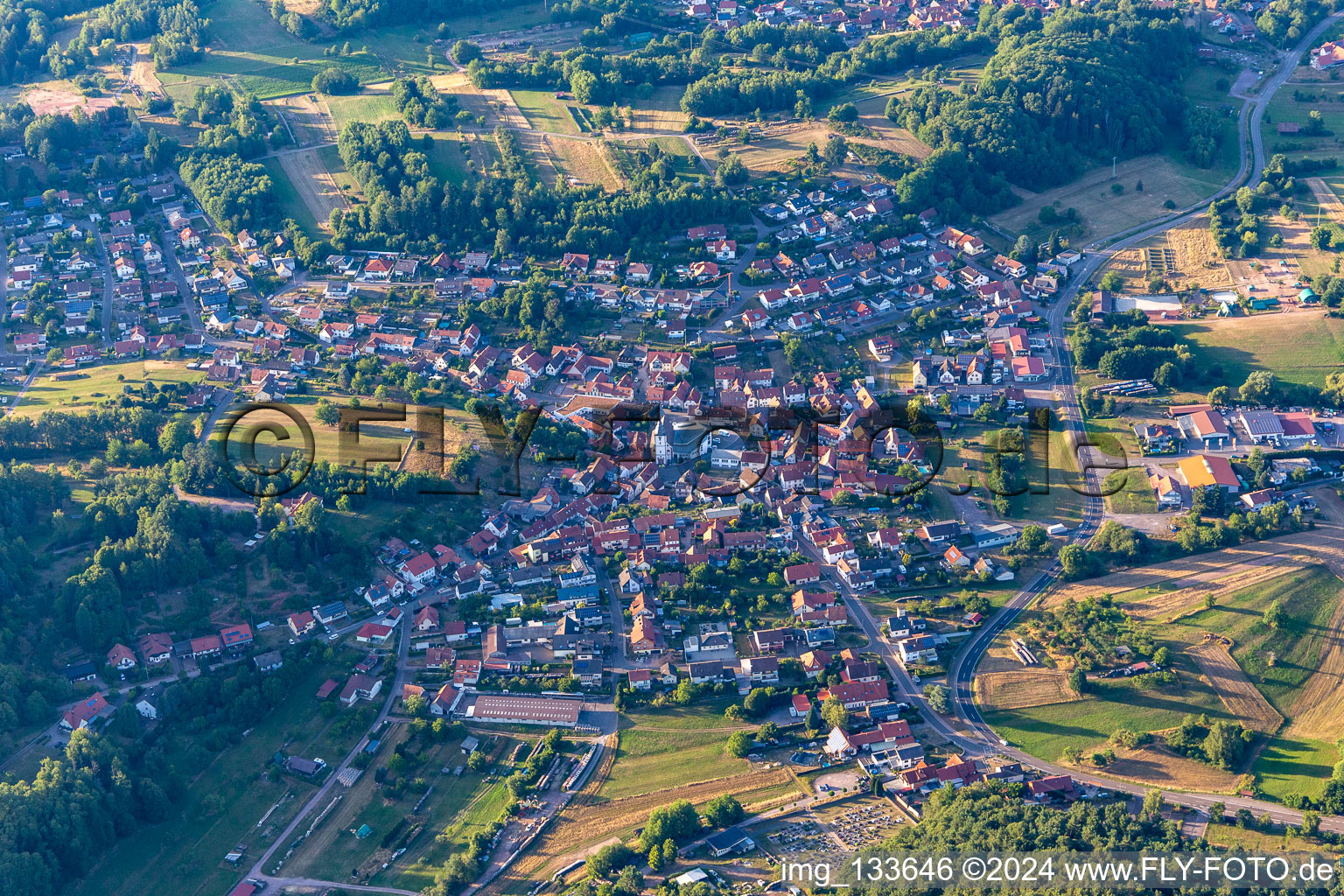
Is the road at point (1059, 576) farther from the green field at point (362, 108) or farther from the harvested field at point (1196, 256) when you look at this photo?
the green field at point (362, 108)

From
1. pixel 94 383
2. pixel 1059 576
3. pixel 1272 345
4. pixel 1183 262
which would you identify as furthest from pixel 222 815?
pixel 1183 262

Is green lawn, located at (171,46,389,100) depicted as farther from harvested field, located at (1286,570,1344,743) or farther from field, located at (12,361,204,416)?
harvested field, located at (1286,570,1344,743)

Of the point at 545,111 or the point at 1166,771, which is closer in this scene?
the point at 1166,771

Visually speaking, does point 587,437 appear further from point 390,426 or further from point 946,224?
point 946,224

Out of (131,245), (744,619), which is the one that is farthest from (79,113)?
(744,619)

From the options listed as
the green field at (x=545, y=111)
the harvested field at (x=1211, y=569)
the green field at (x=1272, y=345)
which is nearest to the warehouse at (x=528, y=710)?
the harvested field at (x=1211, y=569)

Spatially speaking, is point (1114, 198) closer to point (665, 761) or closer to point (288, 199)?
point (665, 761)
